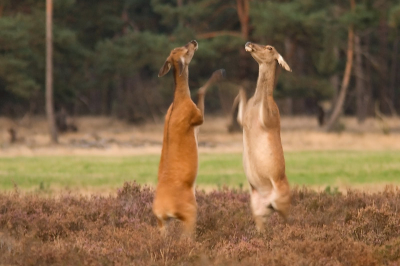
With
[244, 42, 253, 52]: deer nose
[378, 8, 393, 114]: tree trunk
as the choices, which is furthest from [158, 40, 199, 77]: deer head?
[378, 8, 393, 114]: tree trunk

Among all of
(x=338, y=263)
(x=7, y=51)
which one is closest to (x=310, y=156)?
(x=7, y=51)

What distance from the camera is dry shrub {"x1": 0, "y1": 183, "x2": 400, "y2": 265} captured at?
7719 millimetres

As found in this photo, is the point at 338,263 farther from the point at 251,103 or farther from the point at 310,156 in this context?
the point at 310,156

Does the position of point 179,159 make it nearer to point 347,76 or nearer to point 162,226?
point 162,226

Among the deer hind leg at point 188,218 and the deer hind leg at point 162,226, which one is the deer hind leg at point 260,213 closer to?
the deer hind leg at point 188,218

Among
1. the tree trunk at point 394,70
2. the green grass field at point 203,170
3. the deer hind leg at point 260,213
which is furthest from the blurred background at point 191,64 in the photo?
the deer hind leg at point 260,213

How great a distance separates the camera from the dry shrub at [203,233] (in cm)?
772

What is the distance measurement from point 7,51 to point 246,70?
10.9 meters

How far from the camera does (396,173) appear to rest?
64.8 feet

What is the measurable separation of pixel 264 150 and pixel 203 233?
1242mm

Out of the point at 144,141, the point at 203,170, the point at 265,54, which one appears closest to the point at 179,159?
the point at 265,54

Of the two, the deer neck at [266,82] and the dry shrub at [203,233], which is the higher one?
the deer neck at [266,82]

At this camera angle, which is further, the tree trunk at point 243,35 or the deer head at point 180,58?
the tree trunk at point 243,35

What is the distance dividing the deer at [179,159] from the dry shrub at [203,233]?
10.3 inches
